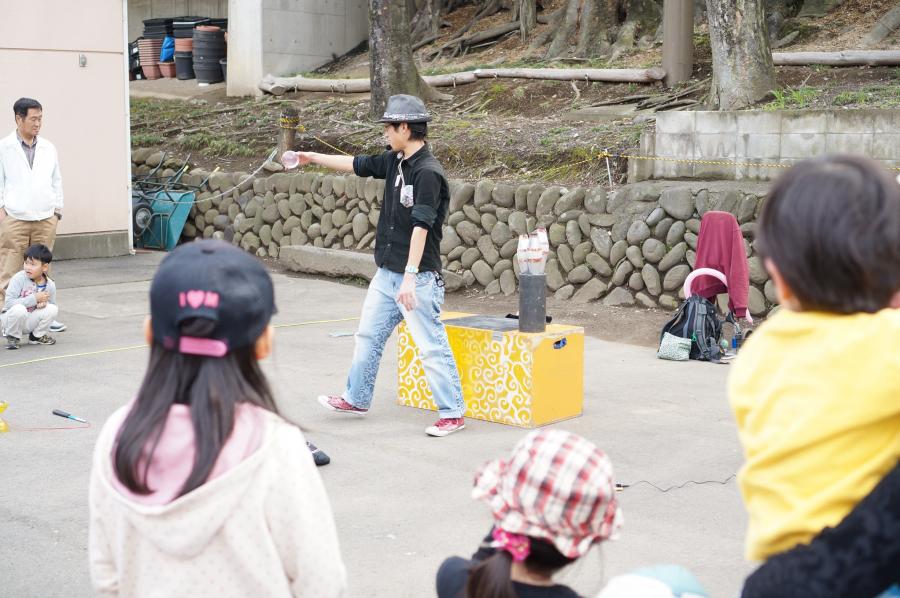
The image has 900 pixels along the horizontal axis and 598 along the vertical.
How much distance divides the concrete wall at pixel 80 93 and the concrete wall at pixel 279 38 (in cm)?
544

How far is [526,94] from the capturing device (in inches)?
612

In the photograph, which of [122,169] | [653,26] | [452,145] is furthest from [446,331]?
[653,26]

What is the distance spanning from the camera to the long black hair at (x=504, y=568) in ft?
6.97

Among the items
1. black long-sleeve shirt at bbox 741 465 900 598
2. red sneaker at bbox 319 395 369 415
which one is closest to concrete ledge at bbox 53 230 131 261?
red sneaker at bbox 319 395 369 415

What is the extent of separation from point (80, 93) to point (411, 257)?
345 inches

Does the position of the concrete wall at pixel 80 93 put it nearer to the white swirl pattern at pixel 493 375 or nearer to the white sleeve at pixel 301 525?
the white swirl pattern at pixel 493 375

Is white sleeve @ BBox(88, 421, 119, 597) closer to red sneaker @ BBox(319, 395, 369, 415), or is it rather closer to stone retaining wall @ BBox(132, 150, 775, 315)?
red sneaker @ BBox(319, 395, 369, 415)

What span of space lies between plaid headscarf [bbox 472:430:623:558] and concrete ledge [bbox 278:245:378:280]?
393 inches

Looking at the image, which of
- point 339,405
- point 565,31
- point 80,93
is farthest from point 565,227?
point 565,31

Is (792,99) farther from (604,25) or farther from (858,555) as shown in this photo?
(858,555)

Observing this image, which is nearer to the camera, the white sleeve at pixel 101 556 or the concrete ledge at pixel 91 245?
the white sleeve at pixel 101 556

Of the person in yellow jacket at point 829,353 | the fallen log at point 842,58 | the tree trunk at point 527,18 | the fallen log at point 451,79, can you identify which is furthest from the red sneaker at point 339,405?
the tree trunk at point 527,18

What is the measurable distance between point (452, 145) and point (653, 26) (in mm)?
5279

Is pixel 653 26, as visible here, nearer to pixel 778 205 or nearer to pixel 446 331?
pixel 446 331
